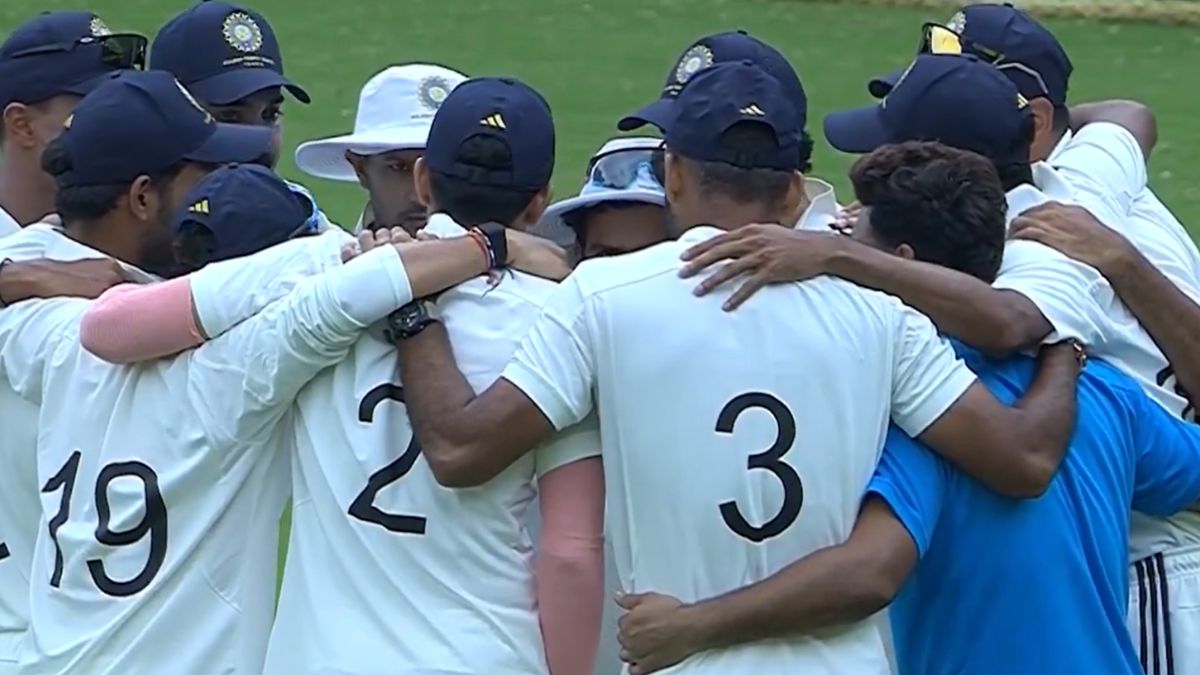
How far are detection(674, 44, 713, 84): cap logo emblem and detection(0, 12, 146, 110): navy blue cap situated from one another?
121 centimetres

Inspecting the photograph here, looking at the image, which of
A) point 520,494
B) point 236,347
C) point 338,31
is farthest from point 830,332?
point 338,31

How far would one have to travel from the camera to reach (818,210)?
12.9ft

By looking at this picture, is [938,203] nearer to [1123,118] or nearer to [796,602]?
[796,602]

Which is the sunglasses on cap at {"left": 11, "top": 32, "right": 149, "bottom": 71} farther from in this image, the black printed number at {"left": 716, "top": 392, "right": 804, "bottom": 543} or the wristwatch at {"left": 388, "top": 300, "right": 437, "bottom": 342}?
the black printed number at {"left": 716, "top": 392, "right": 804, "bottom": 543}

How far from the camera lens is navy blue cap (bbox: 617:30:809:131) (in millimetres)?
3729

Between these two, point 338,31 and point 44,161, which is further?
point 338,31

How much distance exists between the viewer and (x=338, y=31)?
15.6 metres

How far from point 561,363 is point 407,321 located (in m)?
0.29

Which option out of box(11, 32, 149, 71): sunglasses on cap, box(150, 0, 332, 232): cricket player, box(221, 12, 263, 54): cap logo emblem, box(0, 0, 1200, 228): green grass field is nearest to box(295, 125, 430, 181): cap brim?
box(150, 0, 332, 232): cricket player

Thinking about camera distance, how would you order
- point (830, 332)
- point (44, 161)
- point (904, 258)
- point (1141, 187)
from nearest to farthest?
point (830, 332) < point (904, 258) < point (44, 161) < point (1141, 187)

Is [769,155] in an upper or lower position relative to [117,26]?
upper

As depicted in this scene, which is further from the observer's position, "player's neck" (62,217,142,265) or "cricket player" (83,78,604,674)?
"player's neck" (62,217,142,265)

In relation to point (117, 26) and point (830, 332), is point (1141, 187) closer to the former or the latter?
point (830, 332)

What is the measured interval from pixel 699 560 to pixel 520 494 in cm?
32
